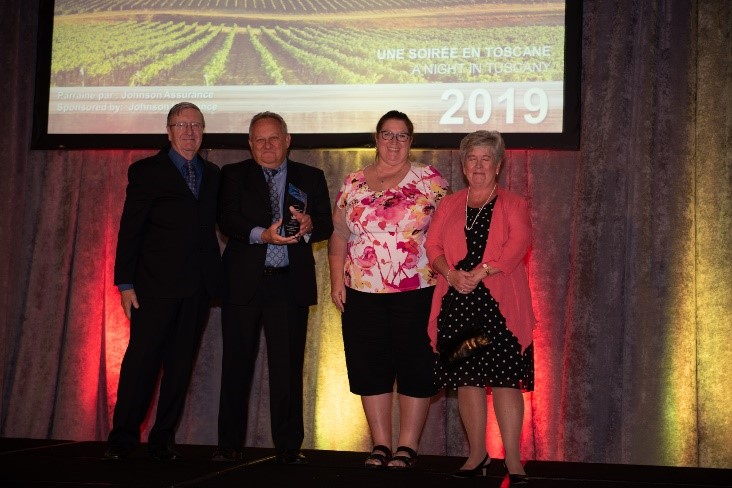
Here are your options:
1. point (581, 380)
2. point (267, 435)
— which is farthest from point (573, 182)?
point (267, 435)

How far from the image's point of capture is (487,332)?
326 centimetres

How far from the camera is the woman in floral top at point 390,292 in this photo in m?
3.58

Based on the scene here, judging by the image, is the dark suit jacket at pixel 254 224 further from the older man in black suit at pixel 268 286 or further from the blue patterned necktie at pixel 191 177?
the blue patterned necktie at pixel 191 177

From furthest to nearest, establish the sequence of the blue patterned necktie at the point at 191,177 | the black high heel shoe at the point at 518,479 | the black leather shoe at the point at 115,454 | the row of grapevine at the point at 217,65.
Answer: the row of grapevine at the point at 217,65, the blue patterned necktie at the point at 191,177, the black leather shoe at the point at 115,454, the black high heel shoe at the point at 518,479

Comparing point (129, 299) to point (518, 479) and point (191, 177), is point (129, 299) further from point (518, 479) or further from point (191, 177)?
point (518, 479)

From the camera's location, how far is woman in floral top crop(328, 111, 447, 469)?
3.58m

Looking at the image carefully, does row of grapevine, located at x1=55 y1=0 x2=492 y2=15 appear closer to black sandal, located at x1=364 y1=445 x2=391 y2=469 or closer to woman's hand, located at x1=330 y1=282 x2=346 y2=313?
woman's hand, located at x1=330 y1=282 x2=346 y2=313

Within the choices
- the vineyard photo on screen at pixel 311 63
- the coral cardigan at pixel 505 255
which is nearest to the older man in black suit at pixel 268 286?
the coral cardigan at pixel 505 255

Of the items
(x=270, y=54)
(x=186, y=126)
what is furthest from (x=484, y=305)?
(x=270, y=54)

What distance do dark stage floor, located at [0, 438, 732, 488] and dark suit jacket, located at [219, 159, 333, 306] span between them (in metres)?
0.69

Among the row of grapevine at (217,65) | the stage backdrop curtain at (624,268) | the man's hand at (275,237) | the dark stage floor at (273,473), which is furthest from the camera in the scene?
the row of grapevine at (217,65)

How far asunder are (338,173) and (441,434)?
5.01 ft

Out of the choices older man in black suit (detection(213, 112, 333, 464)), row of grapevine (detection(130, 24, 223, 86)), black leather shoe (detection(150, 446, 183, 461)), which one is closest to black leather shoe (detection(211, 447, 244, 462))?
older man in black suit (detection(213, 112, 333, 464))

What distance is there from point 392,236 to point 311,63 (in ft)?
5.29
